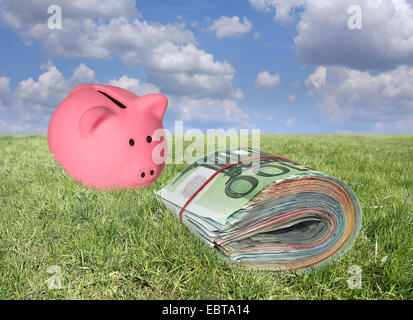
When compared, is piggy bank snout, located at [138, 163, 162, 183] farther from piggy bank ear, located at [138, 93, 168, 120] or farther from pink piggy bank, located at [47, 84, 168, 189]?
piggy bank ear, located at [138, 93, 168, 120]

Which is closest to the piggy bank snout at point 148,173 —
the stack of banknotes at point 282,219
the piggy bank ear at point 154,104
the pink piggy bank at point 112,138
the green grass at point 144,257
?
the pink piggy bank at point 112,138

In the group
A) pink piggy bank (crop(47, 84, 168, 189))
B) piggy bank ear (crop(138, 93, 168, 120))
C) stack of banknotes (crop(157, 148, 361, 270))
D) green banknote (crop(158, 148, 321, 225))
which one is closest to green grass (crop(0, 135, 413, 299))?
stack of banknotes (crop(157, 148, 361, 270))

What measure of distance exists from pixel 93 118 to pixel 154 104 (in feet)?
2.27

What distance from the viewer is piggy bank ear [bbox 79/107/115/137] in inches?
128

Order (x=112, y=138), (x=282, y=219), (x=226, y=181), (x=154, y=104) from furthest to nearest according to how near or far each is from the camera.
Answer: (x=154, y=104) < (x=112, y=138) < (x=226, y=181) < (x=282, y=219)

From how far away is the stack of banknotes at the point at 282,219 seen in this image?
186 cm

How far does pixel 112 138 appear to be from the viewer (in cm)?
324

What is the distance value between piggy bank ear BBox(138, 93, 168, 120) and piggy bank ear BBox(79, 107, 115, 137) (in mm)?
364

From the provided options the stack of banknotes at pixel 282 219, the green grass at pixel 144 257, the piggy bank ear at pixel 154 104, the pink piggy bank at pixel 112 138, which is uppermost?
the piggy bank ear at pixel 154 104

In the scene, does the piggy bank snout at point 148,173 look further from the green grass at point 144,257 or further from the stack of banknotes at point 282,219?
the stack of banknotes at point 282,219

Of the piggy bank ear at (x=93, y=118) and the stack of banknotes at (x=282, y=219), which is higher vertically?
the piggy bank ear at (x=93, y=118)

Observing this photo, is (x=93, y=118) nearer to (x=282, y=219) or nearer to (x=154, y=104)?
(x=154, y=104)

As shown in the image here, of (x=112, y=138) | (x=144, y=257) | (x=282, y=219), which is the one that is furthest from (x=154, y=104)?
(x=282, y=219)

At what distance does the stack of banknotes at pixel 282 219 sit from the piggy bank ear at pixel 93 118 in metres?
1.77
